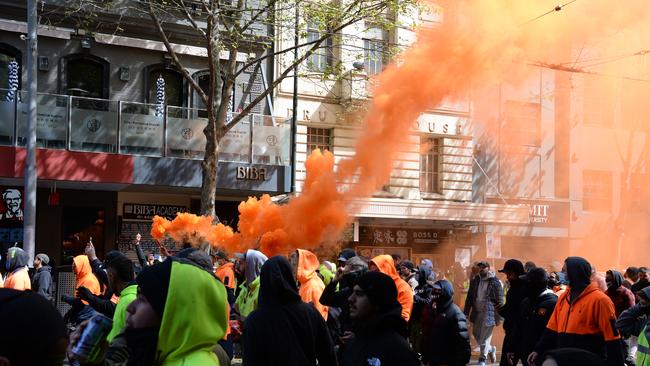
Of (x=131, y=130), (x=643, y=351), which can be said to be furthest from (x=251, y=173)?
(x=643, y=351)

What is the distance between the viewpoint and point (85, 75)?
22156mm

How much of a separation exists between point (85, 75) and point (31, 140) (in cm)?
630

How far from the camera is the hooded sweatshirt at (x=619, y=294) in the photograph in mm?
11031

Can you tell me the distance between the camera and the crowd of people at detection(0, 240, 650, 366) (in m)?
3.16

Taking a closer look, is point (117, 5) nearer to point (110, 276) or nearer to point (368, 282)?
point (110, 276)

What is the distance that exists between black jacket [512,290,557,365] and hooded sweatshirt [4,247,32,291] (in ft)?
21.3

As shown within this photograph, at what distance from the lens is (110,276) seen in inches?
256

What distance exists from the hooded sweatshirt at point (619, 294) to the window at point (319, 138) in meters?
15.1

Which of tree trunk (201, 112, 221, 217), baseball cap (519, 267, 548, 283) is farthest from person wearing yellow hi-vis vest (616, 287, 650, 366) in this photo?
tree trunk (201, 112, 221, 217)

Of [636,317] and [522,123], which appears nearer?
[636,317]

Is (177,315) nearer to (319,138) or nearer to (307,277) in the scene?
(307,277)

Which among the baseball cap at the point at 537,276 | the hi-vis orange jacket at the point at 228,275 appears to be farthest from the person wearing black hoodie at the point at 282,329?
the hi-vis orange jacket at the point at 228,275

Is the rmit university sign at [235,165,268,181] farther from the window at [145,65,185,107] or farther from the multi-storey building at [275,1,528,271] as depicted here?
the window at [145,65,185,107]

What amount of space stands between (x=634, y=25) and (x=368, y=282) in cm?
1810
